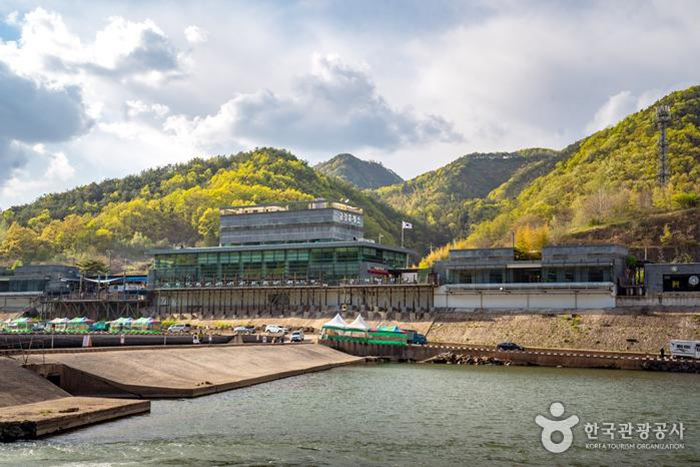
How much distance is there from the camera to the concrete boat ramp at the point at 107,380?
115 feet

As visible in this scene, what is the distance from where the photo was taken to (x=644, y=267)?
97.4 m

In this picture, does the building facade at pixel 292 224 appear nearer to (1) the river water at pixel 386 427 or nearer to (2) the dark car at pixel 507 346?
(2) the dark car at pixel 507 346

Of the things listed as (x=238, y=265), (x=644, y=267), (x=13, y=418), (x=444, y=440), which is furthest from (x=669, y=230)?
(x=13, y=418)

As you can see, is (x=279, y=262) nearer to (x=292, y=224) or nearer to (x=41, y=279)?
(x=292, y=224)

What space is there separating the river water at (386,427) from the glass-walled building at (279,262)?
207ft

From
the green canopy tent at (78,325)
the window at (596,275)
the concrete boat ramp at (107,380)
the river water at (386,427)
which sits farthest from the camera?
the green canopy tent at (78,325)

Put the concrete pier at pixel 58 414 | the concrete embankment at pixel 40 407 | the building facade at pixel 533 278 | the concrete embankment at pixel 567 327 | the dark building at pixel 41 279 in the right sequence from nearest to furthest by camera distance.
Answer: the concrete pier at pixel 58 414
the concrete embankment at pixel 40 407
the concrete embankment at pixel 567 327
the building facade at pixel 533 278
the dark building at pixel 41 279

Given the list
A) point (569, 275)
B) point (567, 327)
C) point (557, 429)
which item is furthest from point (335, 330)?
point (557, 429)

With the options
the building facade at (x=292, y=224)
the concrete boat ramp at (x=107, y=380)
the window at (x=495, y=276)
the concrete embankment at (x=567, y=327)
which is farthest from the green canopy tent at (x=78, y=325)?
the window at (x=495, y=276)

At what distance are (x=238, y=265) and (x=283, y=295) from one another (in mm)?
13744

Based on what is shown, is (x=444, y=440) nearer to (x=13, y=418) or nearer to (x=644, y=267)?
(x=13, y=418)

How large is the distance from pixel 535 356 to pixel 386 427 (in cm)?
4267

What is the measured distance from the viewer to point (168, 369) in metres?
Answer: 53.9

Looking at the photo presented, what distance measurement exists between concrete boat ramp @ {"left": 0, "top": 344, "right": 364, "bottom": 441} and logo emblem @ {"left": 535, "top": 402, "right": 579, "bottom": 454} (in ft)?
67.7
